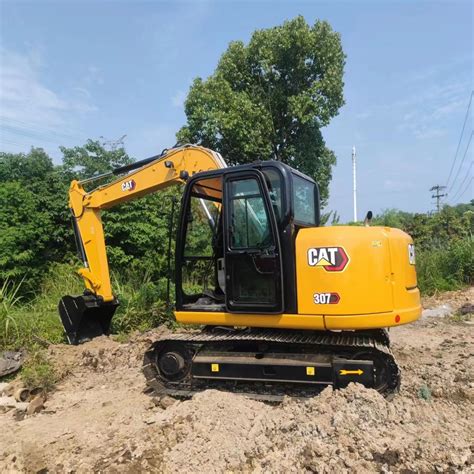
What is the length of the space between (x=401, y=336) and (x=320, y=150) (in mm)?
10658

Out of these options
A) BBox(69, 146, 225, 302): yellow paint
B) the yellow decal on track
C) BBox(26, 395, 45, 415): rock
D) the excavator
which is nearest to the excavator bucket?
BBox(69, 146, 225, 302): yellow paint

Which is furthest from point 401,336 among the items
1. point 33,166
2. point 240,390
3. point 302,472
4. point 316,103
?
point 316,103

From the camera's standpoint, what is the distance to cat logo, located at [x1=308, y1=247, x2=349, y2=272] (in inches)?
179

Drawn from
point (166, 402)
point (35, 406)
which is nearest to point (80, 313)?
point (35, 406)

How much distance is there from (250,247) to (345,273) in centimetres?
100

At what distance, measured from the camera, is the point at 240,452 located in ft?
12.3

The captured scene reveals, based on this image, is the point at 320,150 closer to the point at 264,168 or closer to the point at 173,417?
the point at 264,168

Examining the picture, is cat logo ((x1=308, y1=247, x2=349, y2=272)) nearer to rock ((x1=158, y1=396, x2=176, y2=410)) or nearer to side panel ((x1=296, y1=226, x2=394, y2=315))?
side panel ((x1=296, y1=226, x2=394, y2=315))

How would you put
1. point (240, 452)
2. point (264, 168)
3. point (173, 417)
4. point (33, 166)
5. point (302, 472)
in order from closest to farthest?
1. point (302, 472)
2. point (240, 452)
3. point (173, 417)
4. point (264, 168)
5. point (33, 166)

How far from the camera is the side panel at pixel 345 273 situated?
4.53 metres

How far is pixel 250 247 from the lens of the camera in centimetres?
493

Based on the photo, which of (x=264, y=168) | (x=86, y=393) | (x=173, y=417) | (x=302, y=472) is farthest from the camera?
(x=86, y=393)

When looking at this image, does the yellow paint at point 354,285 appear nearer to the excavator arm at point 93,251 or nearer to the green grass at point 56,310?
the excavator arm at point 93,251

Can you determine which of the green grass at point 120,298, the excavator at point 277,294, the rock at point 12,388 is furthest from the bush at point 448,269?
the rock at point 12,388
